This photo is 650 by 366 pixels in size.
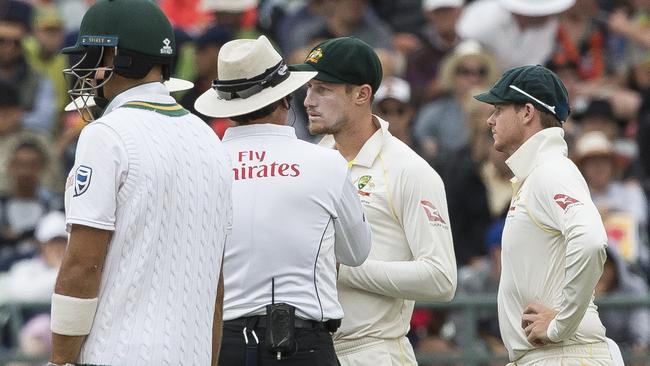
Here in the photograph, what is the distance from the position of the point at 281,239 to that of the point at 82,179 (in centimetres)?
128

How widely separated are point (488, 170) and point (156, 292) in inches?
288

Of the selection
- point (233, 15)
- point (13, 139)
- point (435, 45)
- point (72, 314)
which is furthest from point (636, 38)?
point (72, 314)

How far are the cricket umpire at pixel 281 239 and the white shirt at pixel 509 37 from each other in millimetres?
7122

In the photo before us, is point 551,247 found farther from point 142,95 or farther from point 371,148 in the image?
point 142,95

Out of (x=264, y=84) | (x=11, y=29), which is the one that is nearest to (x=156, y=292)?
(x=264, y=84)

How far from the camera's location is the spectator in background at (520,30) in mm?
13117

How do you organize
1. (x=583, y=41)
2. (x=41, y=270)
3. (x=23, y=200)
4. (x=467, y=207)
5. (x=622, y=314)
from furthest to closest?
(x=583, y=41) < (x=23, y=200) < (x=467, y=207) < (x=41, y=270) < (x=622, y=314)

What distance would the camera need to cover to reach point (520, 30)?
13.2 meters

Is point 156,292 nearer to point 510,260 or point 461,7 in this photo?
point 510,260

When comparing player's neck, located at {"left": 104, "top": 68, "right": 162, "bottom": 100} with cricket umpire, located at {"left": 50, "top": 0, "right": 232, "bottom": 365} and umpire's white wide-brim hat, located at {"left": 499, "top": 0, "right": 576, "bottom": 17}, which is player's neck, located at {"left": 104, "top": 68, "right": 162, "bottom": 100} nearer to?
cricket umpire, located at {"left": 50, "top": 0, "right": 232, "bottom": 365}

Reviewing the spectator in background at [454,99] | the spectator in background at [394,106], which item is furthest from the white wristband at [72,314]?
the spectator in background at [454,99]

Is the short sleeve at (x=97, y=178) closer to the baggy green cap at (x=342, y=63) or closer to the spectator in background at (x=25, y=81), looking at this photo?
the baggy green cap at (x=342, y=63)

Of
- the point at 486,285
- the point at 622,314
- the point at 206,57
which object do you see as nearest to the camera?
the point at 622,314

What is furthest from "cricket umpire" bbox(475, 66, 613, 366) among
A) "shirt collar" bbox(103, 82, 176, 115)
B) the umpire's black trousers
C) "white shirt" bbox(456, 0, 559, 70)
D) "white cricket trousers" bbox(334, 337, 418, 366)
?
"white shirt" bbox(456, 0, 559, 70)
